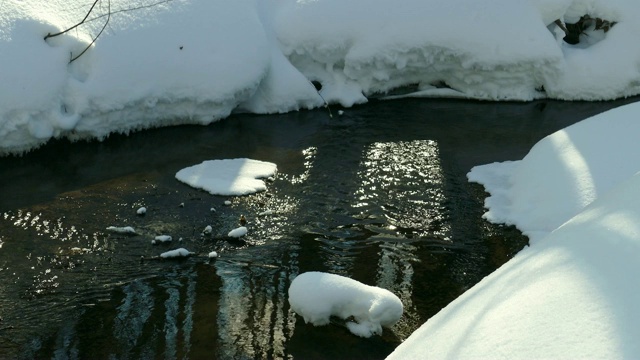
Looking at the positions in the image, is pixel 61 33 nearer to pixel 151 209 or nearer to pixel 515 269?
pixel 151 209

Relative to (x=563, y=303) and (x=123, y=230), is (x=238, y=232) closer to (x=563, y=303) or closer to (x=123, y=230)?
(x=123, y=230)

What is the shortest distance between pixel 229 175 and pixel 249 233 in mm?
1462

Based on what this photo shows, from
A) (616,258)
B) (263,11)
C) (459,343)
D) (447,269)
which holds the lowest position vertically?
(447,269)

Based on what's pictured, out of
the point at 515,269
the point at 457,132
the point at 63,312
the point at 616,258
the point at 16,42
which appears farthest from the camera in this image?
the point at 457,132

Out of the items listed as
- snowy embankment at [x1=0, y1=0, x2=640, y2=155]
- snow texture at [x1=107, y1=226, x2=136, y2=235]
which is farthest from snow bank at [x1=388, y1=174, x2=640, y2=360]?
snowy embankment at [x1=0, y1=0, x2=640, y2=155]

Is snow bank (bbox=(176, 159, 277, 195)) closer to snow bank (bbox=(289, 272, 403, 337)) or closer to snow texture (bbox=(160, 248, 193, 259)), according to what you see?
snow texture (bbox=(160, 248, 193, 259))

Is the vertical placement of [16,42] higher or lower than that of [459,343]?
higher

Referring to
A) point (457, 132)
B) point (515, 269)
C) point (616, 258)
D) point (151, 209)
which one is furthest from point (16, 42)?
point (616, 258)

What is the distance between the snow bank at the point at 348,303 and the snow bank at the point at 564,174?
220 centimetres

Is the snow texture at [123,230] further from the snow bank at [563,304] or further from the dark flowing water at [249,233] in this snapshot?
the snow bank at [563,304]

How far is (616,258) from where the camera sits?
3689 mm

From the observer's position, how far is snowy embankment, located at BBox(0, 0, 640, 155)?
962 centimetres

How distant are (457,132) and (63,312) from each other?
595 centimetres

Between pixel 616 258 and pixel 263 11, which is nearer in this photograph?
pixel 616 258
